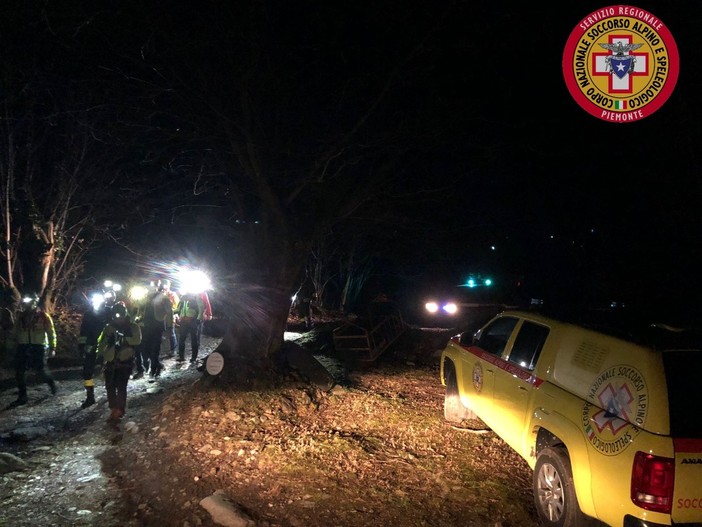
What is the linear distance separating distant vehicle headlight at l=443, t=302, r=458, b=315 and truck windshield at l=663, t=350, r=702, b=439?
12850 mm

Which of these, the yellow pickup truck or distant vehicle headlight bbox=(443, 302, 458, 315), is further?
distant vehicle headlight bbox=(443, 302, 458, 315)

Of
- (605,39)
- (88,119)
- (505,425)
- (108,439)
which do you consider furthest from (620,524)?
(88,119)

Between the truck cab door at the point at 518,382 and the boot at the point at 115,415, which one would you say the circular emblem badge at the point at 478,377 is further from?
the boot at the point at 115,415

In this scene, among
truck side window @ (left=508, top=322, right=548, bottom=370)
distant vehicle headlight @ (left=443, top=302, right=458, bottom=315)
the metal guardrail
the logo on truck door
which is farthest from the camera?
distant vehicle headlight @ (left=443, top=302, right=458, bottom=315)

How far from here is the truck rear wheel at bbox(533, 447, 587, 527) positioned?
12.2ft

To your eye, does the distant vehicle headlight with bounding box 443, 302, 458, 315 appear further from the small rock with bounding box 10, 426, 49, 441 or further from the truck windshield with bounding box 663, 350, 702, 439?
the truck windshield with bounding box 663, 350, 702, 439

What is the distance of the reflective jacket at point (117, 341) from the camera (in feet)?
23.0

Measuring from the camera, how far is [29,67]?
901 cm

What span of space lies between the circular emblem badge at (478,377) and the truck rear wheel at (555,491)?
5.04 feet

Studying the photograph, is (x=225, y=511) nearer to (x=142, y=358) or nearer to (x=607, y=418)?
(x=607, y=418)

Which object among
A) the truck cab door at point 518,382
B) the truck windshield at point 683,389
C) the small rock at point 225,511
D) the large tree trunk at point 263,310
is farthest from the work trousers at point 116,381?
the truck windshield at point 683,389

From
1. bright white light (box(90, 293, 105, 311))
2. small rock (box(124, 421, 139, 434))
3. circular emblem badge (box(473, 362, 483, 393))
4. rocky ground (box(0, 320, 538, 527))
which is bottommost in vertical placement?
rocky ground (box(0, 320, 538, 527))

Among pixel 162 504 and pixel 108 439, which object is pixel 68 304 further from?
pixel 162 504

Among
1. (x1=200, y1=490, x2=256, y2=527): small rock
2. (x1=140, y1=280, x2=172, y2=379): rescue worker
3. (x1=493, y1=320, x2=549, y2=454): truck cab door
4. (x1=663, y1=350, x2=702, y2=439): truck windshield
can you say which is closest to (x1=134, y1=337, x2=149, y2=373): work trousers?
(x1=140, y1=280, x2=172, y2=379): rescue worker
